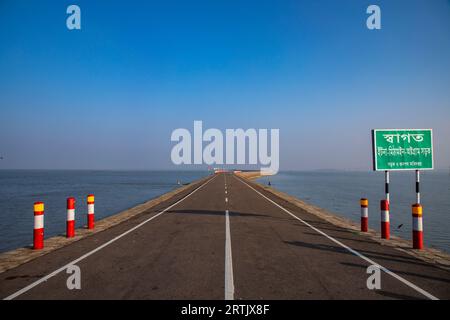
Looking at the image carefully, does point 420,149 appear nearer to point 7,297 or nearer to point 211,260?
point 211,260

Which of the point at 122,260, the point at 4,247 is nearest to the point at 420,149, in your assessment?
the point at 122,260

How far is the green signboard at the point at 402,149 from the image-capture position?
956 centimetres

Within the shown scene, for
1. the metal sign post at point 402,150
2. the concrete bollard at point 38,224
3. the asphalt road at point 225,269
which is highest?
the metal sign post at point 402,150

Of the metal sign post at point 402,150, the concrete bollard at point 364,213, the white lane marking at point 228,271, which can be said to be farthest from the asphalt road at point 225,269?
the metal sign post at point 402,150

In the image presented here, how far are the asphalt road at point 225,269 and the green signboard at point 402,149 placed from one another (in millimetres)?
2835

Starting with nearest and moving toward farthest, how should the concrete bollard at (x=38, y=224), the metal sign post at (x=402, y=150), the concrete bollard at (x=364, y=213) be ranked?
the concrete bollard at (x=38, y=224)
the metal sign post at (x=402, y=150)
the concrete bollard at (x=364, y=213)

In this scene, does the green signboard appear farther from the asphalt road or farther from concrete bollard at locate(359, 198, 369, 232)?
the asphalt road

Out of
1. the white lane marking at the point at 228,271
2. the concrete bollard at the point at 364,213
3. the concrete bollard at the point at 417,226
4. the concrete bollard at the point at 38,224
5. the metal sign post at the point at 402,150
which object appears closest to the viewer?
the white lane marking at the point at 228,271

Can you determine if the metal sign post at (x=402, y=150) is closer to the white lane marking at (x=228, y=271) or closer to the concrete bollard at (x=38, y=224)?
the white lane marking at (x=228, y=271)

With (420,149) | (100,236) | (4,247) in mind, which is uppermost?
(420,149)

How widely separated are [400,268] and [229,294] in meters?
3.94
